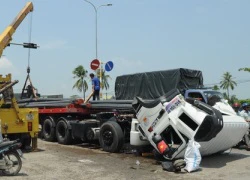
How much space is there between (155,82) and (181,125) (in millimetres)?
7508

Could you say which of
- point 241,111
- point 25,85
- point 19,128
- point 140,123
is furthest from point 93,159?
point 25,85

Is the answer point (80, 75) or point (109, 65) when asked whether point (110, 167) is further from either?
point (80, 75)

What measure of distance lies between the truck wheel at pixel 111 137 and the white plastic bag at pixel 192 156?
3152mm

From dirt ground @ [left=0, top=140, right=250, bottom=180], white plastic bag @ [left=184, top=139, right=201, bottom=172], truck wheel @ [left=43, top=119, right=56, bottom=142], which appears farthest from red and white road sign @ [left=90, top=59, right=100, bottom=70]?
white plastic bag @ [left=184, top=139, right=201, bottom=172]

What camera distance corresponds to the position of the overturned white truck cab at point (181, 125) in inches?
379

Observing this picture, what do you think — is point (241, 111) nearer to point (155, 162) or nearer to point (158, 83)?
point (158, 83)

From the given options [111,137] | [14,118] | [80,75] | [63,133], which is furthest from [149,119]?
[80,75]

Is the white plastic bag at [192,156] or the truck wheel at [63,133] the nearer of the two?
the white plastic bag at [192,156]

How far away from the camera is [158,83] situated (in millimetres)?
17203

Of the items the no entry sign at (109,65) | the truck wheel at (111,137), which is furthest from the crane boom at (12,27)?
the no entry sign at (109,65)

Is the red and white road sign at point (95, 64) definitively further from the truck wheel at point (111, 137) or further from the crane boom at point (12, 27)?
the truck wheel at point (111, 137)

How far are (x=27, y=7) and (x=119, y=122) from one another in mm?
5886

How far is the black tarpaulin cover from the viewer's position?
53.5 ft

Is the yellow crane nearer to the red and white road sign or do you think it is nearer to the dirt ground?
the dirt ground
